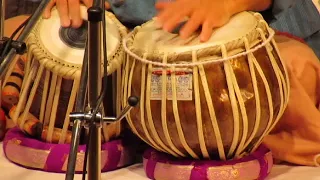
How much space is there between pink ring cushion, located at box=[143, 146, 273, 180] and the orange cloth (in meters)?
0.10

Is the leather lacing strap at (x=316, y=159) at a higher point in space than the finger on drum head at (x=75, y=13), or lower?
lower

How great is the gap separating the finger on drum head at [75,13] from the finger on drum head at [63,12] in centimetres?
1

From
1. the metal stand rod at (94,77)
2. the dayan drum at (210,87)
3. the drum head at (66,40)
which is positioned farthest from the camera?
the drum head at (66,40)

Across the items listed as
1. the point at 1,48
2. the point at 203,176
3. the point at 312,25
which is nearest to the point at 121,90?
the point at 203,176

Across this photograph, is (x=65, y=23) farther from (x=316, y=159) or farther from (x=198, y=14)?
(x=316, y=159)

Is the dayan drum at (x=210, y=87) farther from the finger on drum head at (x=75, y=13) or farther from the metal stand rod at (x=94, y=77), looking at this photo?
the metal stand rod at (x=94, y=77)

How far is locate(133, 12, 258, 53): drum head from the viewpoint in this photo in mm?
1159

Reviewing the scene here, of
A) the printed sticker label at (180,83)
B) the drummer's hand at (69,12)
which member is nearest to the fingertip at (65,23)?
the drummer's hand at (69,12)

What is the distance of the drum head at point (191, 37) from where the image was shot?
45.6 inches

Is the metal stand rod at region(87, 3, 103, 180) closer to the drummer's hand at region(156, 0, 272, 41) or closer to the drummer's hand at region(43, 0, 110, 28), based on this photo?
the drummer's hand at region(156, 0, 272, 41)

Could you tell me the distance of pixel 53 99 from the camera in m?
1.36

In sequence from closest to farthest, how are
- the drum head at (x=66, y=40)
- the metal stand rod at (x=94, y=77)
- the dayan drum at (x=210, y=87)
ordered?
the metal stand rod at (x=94, y=77) → the dayan drum at (x=210, y=87) → the drum head at (x=66, y=40)

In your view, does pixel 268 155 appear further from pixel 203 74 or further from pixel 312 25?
pixel 312 25

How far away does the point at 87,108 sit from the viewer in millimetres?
793
